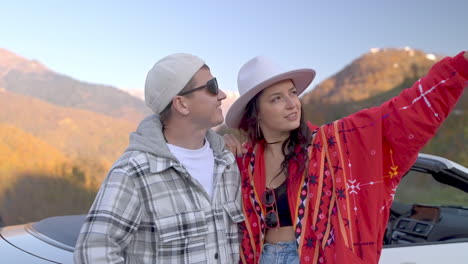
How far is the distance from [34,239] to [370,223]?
1.65 m

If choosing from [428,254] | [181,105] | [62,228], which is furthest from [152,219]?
[428,254]

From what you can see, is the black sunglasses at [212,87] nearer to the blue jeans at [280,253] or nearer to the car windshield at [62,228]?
the blue jeans at [280,253]

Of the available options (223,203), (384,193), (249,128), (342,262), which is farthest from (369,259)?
(249,128)

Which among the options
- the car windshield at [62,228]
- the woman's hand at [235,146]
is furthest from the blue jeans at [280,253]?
the car windshield at [62,228]

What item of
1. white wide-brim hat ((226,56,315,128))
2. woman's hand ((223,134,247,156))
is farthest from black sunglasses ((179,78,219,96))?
woman's hand ((223,134,247,156))

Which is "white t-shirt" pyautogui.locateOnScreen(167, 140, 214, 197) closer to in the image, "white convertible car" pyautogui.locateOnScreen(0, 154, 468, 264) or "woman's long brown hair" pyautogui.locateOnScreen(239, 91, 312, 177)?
"woman's long brown hair" pyautogui.locateOnScreen(239, 91, 312, 177)

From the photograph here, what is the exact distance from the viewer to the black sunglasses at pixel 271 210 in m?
1.76

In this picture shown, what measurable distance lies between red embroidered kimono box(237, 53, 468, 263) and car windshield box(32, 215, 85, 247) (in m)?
1.19

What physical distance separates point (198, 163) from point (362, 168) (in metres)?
0.58

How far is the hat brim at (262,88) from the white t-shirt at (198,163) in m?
0.27

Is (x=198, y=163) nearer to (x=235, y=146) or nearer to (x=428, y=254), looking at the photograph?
(x=235, y=146)

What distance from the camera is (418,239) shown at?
9.22 feet

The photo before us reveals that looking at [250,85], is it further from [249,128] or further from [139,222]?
[139,222]

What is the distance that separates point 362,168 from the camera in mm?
1681
